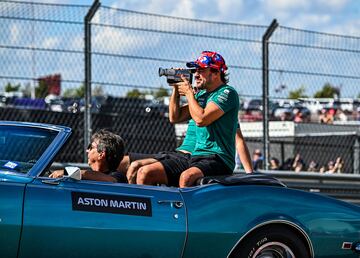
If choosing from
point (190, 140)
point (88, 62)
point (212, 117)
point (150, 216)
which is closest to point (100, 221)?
point (150, 216)

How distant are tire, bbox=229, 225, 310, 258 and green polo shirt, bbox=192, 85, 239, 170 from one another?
3.06ft

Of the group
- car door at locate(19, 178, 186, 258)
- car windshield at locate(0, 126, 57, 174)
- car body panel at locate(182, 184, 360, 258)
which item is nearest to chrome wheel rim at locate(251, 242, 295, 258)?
car body panel at locate(182, 184, 360, 258)

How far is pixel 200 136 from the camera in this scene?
19.8ft

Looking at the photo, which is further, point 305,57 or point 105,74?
point 305,57

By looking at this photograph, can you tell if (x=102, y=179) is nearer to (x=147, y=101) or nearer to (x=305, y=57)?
(x=147, y=101)

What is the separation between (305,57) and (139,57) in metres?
2.41

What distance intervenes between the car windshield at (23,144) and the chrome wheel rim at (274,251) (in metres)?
1.62

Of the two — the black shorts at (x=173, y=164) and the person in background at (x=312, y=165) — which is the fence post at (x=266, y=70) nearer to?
the person in background at (x=312, y=165)

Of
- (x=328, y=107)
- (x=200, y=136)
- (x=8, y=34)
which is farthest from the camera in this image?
(x=328, y=107)

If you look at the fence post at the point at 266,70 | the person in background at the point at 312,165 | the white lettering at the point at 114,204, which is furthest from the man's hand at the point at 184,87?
the person in background at the point at 312,165

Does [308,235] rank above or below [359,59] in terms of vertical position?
below

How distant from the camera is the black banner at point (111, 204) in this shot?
15.1 ft

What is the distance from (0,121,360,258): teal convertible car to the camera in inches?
176

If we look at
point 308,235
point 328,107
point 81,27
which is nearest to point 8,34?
point 81,27
